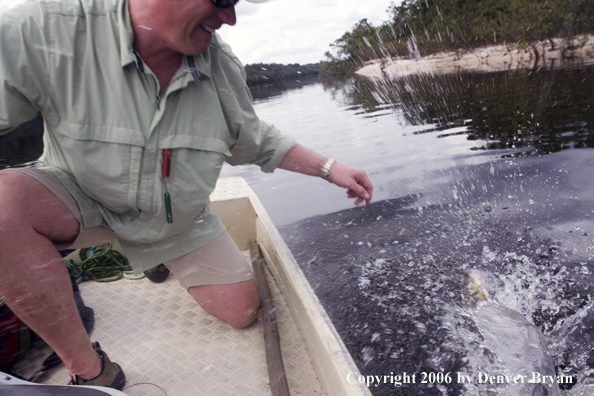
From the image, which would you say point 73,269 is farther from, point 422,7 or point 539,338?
point 422,7

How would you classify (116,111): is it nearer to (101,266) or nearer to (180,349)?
(180,349)

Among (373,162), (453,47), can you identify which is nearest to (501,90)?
(373,162)

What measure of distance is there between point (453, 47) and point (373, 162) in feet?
113

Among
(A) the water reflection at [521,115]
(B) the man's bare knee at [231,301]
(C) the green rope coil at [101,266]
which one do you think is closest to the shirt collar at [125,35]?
(B) the man's bare knee at [231,301]

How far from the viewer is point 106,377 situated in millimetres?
1504

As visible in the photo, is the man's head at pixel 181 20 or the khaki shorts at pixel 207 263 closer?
the man's head at pixel 181 20

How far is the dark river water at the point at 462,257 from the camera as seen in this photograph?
183 centimetres

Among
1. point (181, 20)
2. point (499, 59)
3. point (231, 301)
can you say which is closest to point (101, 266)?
point (231, 301)

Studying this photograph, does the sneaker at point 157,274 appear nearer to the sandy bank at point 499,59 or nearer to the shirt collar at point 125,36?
the shirt collar at point 125,36

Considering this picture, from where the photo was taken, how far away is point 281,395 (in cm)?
145

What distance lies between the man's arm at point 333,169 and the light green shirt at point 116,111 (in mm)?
288

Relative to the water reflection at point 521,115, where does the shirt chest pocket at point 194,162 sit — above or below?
above

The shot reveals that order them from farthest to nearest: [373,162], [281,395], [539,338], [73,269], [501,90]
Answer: [501,90]
[373,162]
[73,269]
[539,338]
[281,395]

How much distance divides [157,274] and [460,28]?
3994cm
